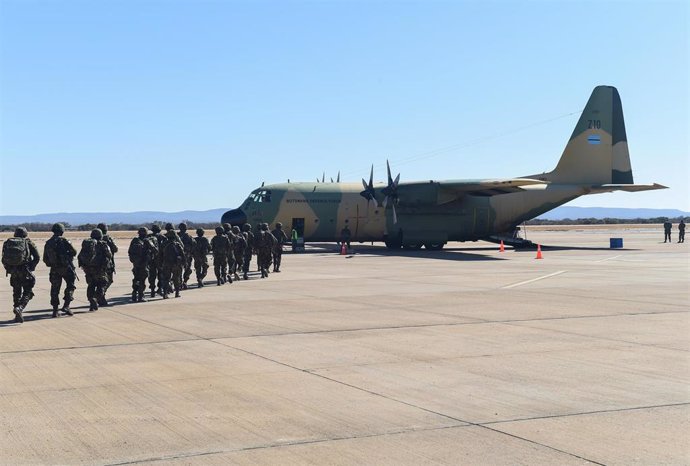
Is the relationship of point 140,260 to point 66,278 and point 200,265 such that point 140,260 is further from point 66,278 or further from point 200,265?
point 200,265

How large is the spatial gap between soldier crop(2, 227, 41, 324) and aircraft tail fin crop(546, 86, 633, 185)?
32.9 meters

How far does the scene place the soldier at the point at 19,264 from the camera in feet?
49.7

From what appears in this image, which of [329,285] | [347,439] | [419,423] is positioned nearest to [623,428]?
[419,423]

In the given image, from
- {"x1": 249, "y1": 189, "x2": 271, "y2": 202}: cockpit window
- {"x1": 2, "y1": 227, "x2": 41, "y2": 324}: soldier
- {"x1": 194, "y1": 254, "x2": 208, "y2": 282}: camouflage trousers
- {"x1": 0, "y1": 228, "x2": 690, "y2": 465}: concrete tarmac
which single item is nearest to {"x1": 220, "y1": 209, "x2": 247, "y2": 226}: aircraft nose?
{"x1": 249, "y1": 189, "x2": 271, "y2": 202}: cockpit window

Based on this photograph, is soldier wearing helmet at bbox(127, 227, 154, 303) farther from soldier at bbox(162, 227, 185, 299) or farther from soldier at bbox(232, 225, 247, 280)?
soldier at bbox(232, 225, 247, 280)

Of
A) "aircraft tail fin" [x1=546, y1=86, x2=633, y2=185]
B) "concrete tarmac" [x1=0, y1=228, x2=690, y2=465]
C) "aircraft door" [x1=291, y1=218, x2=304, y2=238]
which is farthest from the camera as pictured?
"aircraft tail fin" [x1=546, y1=86, x2=633, y2=185]

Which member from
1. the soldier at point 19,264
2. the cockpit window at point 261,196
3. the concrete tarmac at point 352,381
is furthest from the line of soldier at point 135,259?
the cockpit window at point 261,196

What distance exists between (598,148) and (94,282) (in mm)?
32882

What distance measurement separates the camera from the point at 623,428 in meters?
7.35

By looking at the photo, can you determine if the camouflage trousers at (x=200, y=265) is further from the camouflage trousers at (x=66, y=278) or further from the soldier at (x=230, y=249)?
the camouflage trousers at (x=66, y=278)

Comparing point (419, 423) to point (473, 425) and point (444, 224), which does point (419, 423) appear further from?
point (444, 224)

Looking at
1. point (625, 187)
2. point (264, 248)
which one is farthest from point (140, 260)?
point (625, 187)

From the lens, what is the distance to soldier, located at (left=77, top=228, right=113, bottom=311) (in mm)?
17000

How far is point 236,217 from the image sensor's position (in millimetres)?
39094
